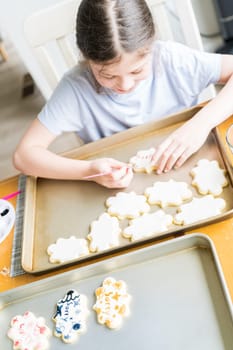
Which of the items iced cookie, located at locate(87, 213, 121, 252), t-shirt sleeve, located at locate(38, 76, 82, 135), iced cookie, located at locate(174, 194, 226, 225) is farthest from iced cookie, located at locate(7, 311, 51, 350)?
t-shirt sleeve, located at locate(38, 76, 82, 135)

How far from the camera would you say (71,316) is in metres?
0.61

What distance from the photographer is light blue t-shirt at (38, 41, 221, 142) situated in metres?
0.92

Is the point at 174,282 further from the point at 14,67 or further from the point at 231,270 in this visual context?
the point at 14,67

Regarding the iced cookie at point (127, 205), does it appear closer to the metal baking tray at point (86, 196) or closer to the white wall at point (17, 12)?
the metal baking tray at point (86, 196)

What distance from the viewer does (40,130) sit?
Result: 3.06ft

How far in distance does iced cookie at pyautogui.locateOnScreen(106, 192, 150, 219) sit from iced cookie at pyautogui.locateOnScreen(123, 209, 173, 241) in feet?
0.06

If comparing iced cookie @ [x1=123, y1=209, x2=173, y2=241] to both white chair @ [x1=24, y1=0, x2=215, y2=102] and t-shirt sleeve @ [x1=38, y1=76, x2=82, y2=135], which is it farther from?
white chair @ [x1=24, y1=0, x2=215, y2=102]

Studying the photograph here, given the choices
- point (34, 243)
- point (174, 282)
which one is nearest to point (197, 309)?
point (174, 282)

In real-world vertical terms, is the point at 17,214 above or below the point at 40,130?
below

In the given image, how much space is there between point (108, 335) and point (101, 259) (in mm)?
130

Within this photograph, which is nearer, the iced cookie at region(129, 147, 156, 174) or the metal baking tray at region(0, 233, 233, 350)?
the metal baking tray at region(0, 233, 233, 350)

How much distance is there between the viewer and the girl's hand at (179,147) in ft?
2.53

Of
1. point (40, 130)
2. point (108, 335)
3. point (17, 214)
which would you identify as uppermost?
point (40, 130)

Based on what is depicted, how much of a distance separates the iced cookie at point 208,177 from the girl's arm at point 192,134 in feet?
0.13
